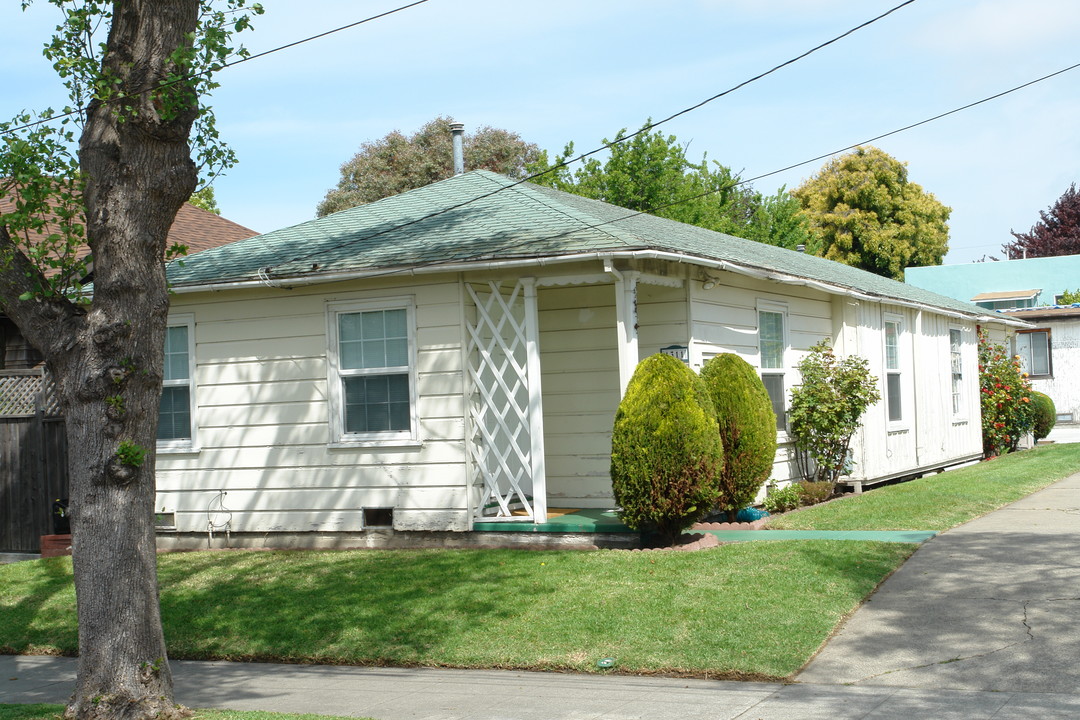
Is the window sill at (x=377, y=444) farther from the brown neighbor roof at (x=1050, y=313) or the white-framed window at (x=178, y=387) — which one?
the brown neighbor roof at (x=1050, y=313)

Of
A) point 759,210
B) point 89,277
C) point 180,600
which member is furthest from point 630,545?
point 759,210

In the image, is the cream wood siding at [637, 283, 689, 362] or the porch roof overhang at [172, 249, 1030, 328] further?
the cream wood siding at [637, 283, 689, 362]

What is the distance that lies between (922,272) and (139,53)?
39.3 metres

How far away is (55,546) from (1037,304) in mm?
33868

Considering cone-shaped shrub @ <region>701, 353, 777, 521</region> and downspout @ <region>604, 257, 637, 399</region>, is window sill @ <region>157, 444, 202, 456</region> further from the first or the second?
cone-shaped shrub @ <region>701, 353, 777, 521</region>

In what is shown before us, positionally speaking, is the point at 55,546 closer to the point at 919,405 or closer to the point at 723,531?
the point at 723,531

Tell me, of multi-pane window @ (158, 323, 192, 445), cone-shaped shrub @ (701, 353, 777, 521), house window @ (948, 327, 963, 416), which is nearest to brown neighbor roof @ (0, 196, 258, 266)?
multi-pane window @ (158, 323, 192, 445)

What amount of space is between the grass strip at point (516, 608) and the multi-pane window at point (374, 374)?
1503mm

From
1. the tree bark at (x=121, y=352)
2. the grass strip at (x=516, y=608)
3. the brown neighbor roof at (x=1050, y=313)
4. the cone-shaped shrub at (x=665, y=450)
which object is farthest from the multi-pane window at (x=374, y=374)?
the brown neighbor roof at (x=1050, y=313)

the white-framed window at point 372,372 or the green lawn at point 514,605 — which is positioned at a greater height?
the white-framed window at point 372,372

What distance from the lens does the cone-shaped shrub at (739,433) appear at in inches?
482

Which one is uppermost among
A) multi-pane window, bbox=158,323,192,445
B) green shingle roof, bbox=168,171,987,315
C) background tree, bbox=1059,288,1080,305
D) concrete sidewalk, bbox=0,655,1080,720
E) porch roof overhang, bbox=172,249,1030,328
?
background tree, bbox=1059,288,1080,305

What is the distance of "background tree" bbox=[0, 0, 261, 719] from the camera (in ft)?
22.5

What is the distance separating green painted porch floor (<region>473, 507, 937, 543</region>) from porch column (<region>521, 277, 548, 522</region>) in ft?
0.66
